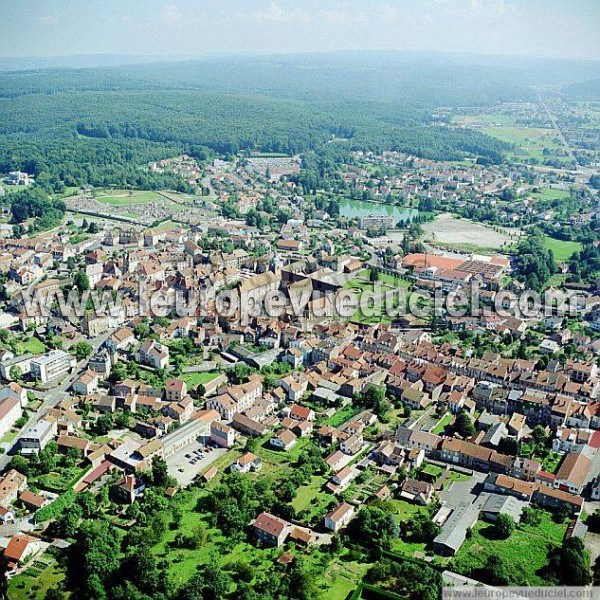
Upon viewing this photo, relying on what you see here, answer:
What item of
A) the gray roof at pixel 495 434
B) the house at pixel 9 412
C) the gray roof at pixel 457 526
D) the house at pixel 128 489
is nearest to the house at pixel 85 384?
the house at pixel 9 412

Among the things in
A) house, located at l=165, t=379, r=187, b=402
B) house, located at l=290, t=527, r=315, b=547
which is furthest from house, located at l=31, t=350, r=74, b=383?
house, located at l=290, t=527, r=315, b=547

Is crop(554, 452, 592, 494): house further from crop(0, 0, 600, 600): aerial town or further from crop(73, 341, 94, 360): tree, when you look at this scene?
crop(73, 341, 94, 360): tree

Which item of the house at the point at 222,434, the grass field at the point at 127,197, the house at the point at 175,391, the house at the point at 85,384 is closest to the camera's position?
the house at the point at 222,434

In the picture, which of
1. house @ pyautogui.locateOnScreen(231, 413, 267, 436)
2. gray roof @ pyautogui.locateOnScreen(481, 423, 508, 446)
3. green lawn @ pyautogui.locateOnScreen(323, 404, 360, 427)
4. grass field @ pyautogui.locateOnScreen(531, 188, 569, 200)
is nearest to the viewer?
gray roof @ pyautogui.locateOnScreen(481, 423, 508, 446)

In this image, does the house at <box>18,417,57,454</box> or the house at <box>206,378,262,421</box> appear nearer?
the house at <box>18,417,57,454</box>

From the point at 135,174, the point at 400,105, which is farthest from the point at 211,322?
the point at 400,105

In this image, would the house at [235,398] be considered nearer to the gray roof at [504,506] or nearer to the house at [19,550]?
the house at [19,550]

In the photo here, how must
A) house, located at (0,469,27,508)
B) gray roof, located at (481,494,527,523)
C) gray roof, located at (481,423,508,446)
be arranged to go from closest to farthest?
gray roof, located at (481,494,527,523)
house, located at (0,469,27,508)
gray roof, located at (481,423,508,446)
